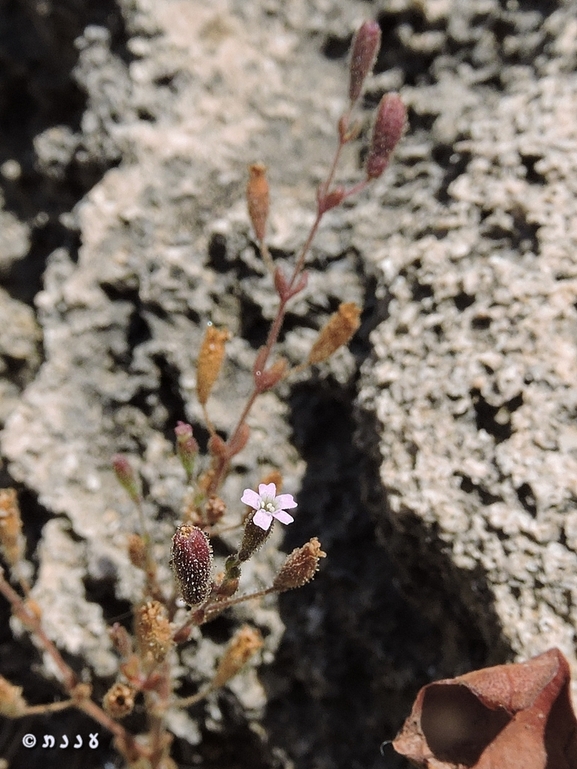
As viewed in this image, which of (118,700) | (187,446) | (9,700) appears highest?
(187,446)

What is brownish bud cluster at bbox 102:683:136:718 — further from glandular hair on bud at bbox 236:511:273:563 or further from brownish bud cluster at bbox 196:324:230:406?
brownish bud cluster at bbox 196:324:230:406

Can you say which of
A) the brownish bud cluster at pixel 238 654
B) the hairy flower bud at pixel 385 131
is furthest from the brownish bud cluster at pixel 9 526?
the hairy flower bud at pixel 385 131

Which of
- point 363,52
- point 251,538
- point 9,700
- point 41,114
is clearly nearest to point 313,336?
point 363,52

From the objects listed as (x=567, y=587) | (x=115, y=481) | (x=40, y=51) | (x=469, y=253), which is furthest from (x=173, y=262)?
(x=567, y=587)

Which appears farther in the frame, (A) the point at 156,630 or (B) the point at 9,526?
(B) the point at 9,526

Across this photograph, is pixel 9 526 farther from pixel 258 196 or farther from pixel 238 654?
pixel 258 196

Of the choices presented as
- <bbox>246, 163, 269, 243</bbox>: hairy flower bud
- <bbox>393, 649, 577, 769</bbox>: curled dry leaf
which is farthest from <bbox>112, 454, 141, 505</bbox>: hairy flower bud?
<bbox>393, 649, 577, 769</bbox>: curled dry leaf
